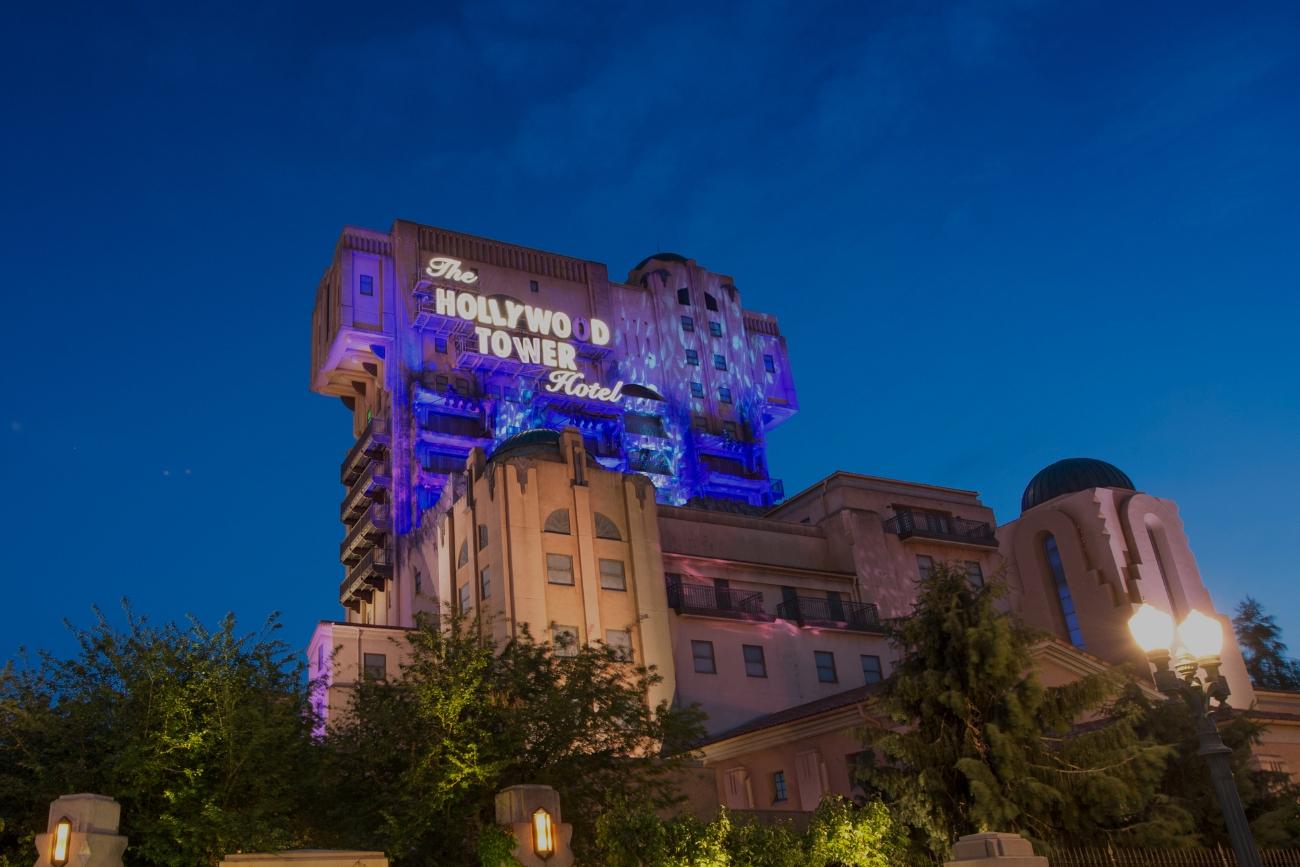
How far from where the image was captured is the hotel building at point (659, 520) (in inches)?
2119

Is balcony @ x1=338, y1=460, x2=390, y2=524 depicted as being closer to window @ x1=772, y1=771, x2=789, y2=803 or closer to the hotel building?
the hotel building

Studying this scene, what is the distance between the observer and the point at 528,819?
25.0 meters

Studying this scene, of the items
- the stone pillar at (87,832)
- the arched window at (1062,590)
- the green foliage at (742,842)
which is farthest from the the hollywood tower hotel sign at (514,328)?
the stone pillar at (87,832)

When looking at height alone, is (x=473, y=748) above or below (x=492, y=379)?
below

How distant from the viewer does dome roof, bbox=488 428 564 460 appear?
192ft

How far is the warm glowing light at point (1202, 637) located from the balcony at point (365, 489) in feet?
206

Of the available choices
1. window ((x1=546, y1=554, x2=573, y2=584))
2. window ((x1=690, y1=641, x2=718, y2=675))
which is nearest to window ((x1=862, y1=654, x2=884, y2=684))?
window ((x1=690, y1=641, x2=718, y2=675))

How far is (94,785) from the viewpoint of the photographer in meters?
25.9

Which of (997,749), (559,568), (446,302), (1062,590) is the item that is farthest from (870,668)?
(446,302)

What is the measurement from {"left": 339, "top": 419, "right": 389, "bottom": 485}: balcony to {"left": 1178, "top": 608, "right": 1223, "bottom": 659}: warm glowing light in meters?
63.2

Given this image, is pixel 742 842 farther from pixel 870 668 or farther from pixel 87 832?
pixel 870 668

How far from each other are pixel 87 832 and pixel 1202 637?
18567 mm

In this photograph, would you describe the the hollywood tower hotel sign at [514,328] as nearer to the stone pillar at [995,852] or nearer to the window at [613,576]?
the window at [613,576]

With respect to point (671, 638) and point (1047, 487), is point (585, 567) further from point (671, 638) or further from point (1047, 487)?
point (1047, 487)
